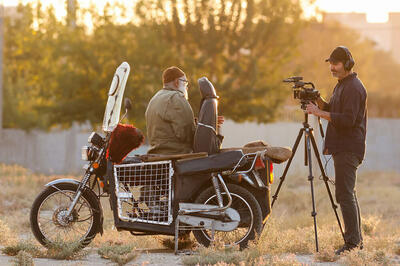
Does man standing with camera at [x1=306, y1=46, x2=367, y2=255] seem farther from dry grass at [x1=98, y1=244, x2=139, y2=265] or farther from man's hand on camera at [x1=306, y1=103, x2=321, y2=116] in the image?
dry grass at [x1=98, y1=244, x2=139, y2=265]

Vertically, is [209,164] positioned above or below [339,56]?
below

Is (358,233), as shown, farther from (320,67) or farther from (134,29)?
(320,67)

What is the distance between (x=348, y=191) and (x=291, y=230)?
8.19 feet

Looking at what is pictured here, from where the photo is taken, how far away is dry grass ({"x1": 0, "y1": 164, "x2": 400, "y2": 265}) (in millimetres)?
7988

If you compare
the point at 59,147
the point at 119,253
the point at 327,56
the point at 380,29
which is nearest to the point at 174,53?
the point at 59,147

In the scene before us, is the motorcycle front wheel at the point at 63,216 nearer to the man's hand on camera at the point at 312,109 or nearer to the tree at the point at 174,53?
the man's hand on camera at the point at 312,109

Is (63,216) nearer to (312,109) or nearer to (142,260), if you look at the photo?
(142,260)

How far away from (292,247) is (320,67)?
32684mm

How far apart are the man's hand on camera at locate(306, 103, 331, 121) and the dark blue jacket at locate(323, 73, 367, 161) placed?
0.05m

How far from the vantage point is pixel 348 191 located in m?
8.59

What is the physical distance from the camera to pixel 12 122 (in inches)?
1232

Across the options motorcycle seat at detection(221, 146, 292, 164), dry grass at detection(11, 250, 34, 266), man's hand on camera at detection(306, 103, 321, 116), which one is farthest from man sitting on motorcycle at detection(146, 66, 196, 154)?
dry grass at detection(11, 250, 34, 266)

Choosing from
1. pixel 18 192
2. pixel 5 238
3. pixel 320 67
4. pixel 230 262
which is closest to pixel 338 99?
pixel 230 262

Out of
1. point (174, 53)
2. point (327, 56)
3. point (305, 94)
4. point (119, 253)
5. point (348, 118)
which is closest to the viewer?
point (119, 253)
